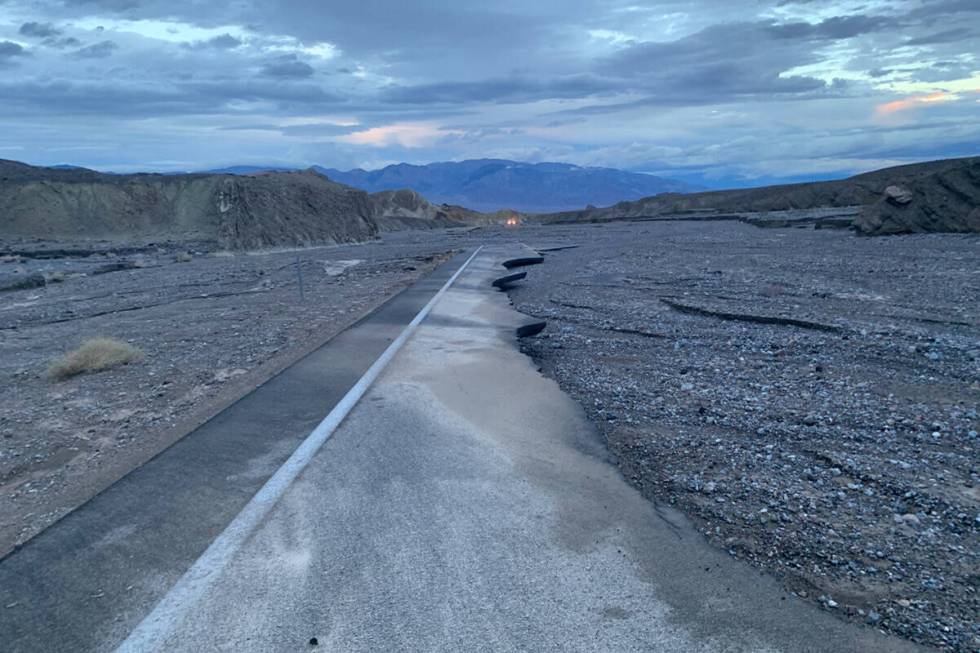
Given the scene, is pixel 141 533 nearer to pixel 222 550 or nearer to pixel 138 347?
pixel 222 550

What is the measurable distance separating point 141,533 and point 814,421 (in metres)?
6.71

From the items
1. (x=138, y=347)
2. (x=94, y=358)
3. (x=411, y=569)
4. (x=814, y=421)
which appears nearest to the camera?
(x=411, y=569)

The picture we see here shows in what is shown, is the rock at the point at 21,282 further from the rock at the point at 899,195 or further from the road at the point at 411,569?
the rock at the point at 899,195

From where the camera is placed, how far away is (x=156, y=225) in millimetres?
57781

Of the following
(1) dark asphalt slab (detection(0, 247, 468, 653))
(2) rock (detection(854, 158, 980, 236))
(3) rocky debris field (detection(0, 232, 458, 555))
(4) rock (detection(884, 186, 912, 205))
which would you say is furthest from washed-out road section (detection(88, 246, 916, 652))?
(4) rock (detection(884, 186, 912, 205))

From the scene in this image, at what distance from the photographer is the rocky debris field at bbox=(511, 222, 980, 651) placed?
4613 mm

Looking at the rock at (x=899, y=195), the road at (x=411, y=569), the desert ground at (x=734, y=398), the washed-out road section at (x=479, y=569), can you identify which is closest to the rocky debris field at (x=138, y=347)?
the desert ground at (x=734, y=398)

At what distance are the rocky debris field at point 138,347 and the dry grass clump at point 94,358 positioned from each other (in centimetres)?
20

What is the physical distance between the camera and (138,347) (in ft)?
45.2

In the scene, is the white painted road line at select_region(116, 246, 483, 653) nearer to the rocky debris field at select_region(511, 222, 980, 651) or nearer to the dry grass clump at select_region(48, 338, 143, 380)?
the rocky debris field at select_region(511, 222, 980, 651)

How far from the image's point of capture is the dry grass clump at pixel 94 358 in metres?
11.5

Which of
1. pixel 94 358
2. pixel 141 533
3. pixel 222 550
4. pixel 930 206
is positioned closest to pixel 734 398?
pixel 222 550

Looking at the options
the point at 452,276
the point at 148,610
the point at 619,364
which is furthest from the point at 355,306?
the point at 148,610

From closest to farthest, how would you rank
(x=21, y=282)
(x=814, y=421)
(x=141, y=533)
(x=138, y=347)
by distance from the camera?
(x=141, y=533) → (x=814, y=421) → (x=138, y=347) → (x=21, y=282)
